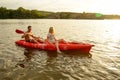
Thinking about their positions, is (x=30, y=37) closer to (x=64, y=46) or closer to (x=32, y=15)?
(x=64, y=46)

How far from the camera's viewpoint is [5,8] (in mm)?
116812

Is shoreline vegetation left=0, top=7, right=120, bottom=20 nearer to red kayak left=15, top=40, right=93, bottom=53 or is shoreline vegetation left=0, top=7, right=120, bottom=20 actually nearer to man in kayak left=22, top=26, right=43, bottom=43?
man in kayak left=22, top=26, right=43, bottom=43

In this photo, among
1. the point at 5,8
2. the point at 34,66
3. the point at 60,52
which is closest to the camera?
the point at 34,66

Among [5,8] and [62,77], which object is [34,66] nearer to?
[62,77]

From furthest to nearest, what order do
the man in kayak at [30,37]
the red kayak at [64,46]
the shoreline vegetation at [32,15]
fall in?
the shoreline vegetation at [32,15]
the man in kayak at [30,37]
the red kayak at [64,46]

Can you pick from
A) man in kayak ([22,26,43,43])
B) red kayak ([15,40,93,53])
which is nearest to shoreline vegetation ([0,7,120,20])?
man in kayak ([22,26,43,43])

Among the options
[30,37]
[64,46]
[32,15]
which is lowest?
[32,15]

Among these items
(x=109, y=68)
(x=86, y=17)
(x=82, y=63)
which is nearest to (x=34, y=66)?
(x=82, y=63)

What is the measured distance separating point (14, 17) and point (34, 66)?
111694 mm

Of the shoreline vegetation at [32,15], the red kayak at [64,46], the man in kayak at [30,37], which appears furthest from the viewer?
the shoreline vegetation at [32,15]

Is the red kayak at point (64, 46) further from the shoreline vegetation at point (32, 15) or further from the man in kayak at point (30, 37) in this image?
the shoreline vegetation at point (32, 15)

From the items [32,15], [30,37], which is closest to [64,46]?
[30,37]

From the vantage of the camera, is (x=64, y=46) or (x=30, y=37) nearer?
(x=64, y=46)

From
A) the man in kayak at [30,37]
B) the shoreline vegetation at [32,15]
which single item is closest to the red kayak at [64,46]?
the man in kayak at [30,37]
